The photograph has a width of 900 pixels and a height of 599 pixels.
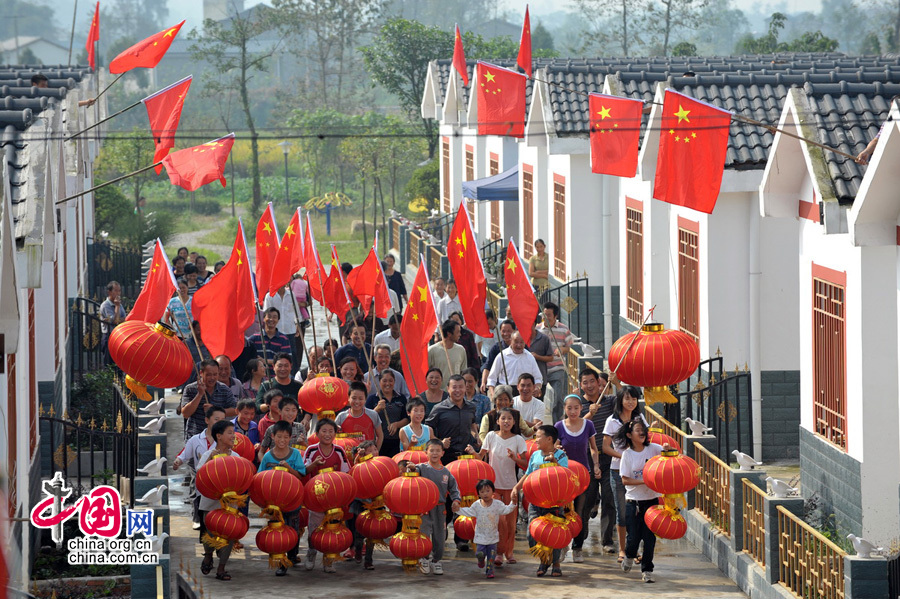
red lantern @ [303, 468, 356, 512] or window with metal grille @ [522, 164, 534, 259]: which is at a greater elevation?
window with metal grille @ [522, 164, 534, 259]

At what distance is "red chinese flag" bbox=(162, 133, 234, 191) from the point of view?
50.3ft

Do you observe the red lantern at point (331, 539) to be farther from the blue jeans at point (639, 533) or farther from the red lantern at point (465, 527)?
the blue jeans at point (639, 533)

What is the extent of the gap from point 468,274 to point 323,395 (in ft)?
8.49

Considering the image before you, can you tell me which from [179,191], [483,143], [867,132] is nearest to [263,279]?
[867,132]

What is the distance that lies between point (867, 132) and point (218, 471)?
21.4 feet

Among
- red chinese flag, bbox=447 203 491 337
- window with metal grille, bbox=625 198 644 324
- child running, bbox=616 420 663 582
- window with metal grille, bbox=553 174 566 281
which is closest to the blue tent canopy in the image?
window with metal grille, bbox=553 174 566 281

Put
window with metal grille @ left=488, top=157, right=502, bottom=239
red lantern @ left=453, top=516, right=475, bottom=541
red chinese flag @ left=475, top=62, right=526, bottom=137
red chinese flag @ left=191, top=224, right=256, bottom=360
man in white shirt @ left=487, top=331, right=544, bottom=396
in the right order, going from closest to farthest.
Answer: red lantern @ left=453, top=516, right=475, bottom=541 < red chinese flag @ left=191, top=224, right=256, bottom=360 < man in white shirt @ left=487, top=331, right=544, bottom=396 < red chinese flag @ left=475, top=62, right=526, bottom=137 < window with metal grille @ left=488, top=157, right=502, bottom=239

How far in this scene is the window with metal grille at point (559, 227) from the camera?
958 inches

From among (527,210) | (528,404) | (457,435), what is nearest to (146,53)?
(528,404)

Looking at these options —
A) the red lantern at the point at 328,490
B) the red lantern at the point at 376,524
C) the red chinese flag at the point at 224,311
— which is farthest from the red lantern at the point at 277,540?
the red chinese flag at the point at 224,311

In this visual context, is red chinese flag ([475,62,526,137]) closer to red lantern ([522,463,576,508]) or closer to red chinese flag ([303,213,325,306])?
red chinese flag ([303,213,325,306])

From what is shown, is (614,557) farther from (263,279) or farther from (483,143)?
(483,143)

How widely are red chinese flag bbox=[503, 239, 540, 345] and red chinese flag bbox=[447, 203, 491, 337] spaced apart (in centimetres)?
31

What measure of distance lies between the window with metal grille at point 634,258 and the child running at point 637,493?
7.93m
